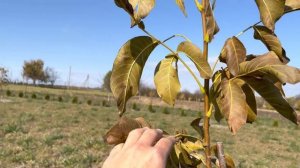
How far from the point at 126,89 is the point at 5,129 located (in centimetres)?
1148

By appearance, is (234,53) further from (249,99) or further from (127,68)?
(127,68)

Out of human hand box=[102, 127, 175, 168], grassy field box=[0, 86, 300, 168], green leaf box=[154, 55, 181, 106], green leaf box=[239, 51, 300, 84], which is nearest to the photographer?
human hand box=[102, 127, 175, 168]

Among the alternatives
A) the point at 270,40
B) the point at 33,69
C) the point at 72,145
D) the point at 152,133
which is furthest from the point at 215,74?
the point at 33,69

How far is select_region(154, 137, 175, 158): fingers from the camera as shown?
0.83 metres

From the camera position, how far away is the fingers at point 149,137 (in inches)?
33.4

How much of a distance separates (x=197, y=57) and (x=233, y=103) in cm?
16

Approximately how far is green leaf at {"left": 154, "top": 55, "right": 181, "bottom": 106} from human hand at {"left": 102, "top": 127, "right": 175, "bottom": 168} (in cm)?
40

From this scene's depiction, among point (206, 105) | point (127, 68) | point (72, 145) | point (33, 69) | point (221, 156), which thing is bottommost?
point (72, 145)

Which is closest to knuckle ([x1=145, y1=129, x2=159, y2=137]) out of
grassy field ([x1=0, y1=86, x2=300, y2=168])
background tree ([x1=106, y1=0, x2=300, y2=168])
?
background tree ([x1=106, y1=0, x2=300, y2=168])

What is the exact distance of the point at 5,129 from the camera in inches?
465

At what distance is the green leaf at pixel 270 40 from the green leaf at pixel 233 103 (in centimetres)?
15

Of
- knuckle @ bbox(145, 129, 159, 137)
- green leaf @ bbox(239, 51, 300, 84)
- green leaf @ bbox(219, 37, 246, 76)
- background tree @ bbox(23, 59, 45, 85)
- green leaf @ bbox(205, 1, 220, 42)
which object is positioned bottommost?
knuckle @ bbox(145, 129, 159, 137)

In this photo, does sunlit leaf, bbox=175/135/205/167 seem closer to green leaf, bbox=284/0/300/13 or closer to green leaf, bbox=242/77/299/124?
green leaf, bbox=242/77/299/124

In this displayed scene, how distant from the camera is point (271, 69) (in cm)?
101
